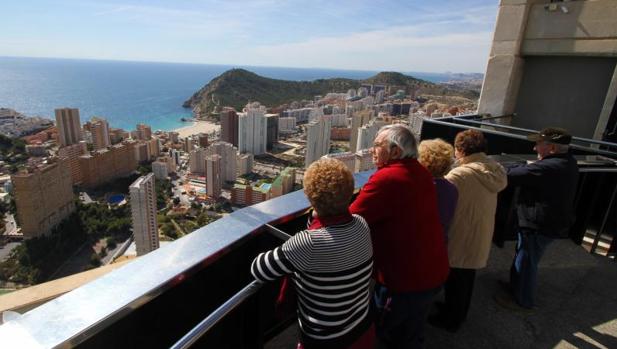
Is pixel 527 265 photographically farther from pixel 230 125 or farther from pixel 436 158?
pixel 230 125

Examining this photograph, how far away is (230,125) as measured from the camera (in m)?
47.7

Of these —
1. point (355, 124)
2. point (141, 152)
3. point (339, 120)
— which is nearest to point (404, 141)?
point (141, 152)

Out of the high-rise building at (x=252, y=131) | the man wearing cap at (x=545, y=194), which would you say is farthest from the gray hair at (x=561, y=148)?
the high-rise building at (x=252, y=131)

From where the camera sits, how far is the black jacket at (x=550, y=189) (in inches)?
71.8

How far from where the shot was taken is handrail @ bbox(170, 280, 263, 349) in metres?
0.84

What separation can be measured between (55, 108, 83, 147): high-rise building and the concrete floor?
43.5 metres

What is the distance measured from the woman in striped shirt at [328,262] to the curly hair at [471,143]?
35.9 inches

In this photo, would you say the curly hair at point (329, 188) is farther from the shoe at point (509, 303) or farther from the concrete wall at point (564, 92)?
the concrete wall at point (564, 92)

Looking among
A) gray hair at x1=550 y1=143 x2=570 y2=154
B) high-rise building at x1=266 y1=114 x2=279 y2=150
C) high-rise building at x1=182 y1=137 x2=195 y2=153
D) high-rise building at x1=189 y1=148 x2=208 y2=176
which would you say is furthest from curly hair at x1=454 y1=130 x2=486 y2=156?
high-rise building at x1=266 y1=114 x2=279 y2=150

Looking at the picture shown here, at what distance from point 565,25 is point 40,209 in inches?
1020

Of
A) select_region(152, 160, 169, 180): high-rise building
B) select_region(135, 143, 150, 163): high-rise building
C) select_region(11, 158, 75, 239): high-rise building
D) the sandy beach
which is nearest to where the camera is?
select_region(11, 158, 75, 239): high-rise building

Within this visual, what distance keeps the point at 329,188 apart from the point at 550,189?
1.48 metres

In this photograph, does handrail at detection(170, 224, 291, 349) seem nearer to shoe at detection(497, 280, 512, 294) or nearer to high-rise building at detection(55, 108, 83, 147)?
shoe at detection(497, 280, 512, 294)

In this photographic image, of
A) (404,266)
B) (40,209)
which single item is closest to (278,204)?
(404,266)
